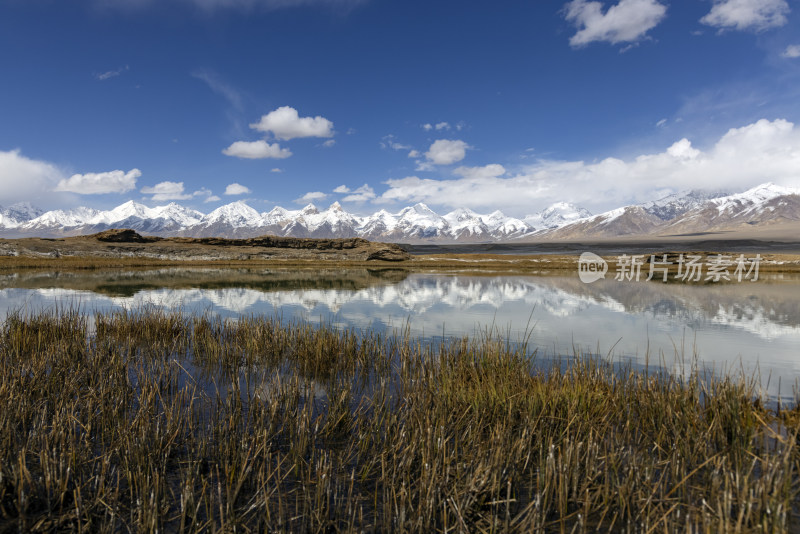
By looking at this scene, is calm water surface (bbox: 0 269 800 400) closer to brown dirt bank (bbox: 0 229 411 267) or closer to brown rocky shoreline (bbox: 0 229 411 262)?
brown dirt bank (bbox: 0 229 411 267)

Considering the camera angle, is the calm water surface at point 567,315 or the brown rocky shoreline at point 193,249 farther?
the brown rocky shoreline at point 193,249

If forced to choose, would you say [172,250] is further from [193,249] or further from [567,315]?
[567,315]

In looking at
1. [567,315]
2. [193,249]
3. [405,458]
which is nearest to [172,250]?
[193,249]

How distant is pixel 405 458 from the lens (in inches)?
182

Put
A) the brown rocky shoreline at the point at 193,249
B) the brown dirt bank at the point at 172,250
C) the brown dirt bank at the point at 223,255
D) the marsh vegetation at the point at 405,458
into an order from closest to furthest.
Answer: the marsh vegetation at the point at 405,458
the brown dirt bank at the point at 223,255
the brown dirt bank at the point at 172,250
the brown rocky shoreline at the point at 193,249

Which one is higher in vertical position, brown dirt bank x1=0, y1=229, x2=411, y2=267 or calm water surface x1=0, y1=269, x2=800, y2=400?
brown dirt bank x1=0, y1=229, x2=411, y2=267

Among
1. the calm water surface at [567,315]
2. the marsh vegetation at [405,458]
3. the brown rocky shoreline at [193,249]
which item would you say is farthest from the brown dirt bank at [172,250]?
the marsh vegetation at [405,458]

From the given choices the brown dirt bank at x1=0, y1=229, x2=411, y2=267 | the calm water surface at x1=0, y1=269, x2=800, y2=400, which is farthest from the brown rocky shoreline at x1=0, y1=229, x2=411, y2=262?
the calm water surface at x1=0, y1=269, x2=800, y2=400

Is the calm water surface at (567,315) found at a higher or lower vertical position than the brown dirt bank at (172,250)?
lower

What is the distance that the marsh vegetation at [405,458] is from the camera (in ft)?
12.5

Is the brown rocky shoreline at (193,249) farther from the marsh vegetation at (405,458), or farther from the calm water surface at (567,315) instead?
the marsh vegetation at (405,458)

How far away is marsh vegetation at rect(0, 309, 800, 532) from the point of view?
3824 millimetres

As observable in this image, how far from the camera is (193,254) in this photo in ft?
233

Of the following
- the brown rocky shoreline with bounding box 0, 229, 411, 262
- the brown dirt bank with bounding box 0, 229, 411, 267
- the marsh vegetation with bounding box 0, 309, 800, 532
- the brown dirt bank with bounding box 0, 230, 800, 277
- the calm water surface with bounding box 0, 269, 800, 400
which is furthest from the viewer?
the brown rocky shoreline with bounding box 0, 229, 411, 262
